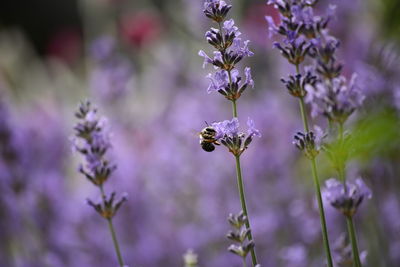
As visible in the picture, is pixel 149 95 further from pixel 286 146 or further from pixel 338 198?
pixel 338 198

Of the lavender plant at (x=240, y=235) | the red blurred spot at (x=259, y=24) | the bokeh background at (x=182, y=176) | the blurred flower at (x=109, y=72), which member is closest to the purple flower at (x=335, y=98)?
the lavender plant at (x=240, y=235)

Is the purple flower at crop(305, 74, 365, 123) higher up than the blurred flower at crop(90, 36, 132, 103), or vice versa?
the blurred flower at crop(90, 36, 132, 103)

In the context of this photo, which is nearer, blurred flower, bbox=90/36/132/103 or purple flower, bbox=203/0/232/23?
purple flower, bbox=203/0/232/23

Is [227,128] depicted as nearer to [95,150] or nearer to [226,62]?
[226,62]

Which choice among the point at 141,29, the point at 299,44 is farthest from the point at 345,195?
Answer: the point at 141,29

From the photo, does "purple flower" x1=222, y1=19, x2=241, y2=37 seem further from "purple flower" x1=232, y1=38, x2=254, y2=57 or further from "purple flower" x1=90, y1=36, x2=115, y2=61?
"purple flower" x1=90, y1=36, x2=115, y2=61

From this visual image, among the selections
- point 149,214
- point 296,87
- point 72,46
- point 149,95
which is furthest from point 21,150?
point 72,46

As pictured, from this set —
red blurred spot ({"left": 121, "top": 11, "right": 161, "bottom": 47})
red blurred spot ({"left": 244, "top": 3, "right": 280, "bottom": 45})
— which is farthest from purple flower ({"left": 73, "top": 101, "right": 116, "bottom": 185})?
red blurred spot ({"left": 121, "top": 11, "right": 161, "bottom": 47})

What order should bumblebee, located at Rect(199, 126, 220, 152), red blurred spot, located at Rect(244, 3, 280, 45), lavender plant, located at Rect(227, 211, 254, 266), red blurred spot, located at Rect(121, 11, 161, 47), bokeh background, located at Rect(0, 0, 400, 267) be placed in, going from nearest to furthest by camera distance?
1. lavender plant, located at Rect(227, 211, 254, 266)
2. bumblebee, located at Rect(199, 126, 220, 152)
3. bokeh background, located at Rect(0, 0, 400, 267)
4. red blurred spot, located at Rect(244, 3, 280, 45)
5. red blurred spot, located at Rect(121, 11, 161, 47)

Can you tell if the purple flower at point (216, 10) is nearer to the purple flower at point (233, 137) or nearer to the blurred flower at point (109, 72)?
the purple flower at point (233, 137)
